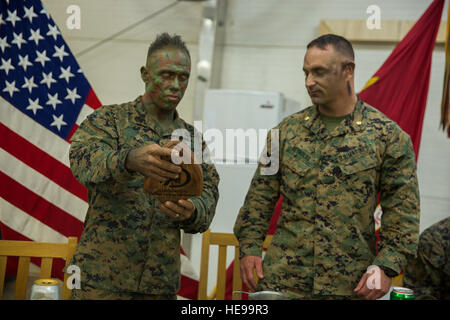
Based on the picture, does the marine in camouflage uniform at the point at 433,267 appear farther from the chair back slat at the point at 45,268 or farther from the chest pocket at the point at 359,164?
the chair back slat at the point at 45,268

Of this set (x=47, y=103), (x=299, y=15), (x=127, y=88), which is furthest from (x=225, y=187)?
(x=299, y=15)

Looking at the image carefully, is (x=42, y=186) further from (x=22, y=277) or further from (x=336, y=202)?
(x=336, y=202)

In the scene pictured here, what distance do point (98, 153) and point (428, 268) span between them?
162 centimetres

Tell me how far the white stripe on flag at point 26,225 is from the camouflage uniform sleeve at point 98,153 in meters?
0.59

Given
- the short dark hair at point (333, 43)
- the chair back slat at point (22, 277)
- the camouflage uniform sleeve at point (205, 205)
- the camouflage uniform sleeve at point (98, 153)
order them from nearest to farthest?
1. the camouflage uniform sleeve at point (98, 153)
2. the camouflage uniform sleeve at point (205, 205)
3. the short dark hair at point (333, 43)
4. the chair back slat at point (22, 277)

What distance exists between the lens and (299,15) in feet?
11.2

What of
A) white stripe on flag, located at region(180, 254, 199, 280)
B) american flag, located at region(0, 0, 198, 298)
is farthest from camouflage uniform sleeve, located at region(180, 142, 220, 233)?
white stripe on flag, located at region(180, 254, 199, 280)

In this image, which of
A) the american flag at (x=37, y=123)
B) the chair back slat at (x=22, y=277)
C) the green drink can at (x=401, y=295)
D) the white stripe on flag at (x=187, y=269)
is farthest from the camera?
the white stripe on flag at (x=187, y=269)

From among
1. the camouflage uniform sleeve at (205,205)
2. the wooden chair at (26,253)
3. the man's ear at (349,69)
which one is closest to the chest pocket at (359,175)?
the man's ear at (349,69)

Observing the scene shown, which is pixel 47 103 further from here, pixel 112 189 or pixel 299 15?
pixel 299 15

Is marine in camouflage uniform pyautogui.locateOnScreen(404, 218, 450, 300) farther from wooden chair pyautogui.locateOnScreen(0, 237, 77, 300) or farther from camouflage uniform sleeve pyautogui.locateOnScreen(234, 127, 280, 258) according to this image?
wooden chair pyautogui.locateOnScreen(0, 237, 77, 300)

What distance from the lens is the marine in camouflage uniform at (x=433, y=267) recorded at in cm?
226

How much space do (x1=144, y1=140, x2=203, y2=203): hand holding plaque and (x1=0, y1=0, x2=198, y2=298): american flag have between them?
747mm

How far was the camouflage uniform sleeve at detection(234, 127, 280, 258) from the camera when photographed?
1499mm
